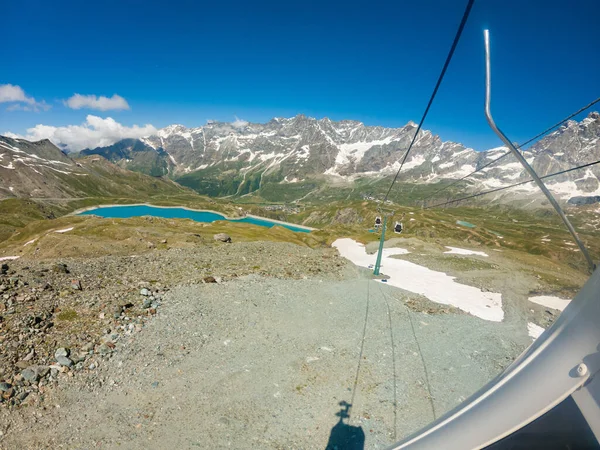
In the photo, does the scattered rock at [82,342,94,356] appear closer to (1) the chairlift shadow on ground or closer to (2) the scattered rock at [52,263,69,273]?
(2) the scattered rock at [52,263,69,273]

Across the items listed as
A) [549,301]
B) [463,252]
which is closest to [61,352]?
[549,301]

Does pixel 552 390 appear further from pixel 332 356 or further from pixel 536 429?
pixel 332 356

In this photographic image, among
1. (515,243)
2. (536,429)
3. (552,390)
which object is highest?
(552,390)

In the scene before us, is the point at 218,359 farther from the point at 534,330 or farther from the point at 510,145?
the point at 534,330

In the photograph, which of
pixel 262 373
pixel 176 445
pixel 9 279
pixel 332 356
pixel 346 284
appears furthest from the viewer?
pixel 346 284

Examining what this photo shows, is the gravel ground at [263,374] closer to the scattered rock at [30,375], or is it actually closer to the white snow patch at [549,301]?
the scattered rock at [30,375]

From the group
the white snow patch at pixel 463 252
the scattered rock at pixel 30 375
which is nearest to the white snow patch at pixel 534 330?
the scattered rock at pixel 30 375

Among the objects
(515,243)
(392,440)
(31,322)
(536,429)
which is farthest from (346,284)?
(515,243)
